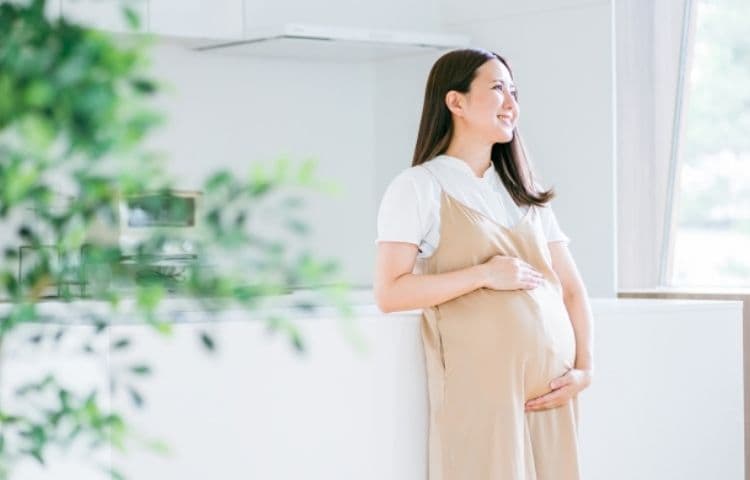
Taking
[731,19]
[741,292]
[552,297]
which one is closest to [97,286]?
[552,297]

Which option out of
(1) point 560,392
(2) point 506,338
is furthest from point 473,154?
(1) point 560,392

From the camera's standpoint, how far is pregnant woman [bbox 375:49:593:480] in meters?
2.60

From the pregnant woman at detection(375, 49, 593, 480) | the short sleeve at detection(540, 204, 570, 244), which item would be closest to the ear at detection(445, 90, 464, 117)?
the pregnant woman at detection(375, 49, 593, 480)

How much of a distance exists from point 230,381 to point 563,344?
630mm

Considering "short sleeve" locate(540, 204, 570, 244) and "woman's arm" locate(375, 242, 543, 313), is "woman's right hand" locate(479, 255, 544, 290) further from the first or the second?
"short sleeve" locate(540, 204, 570, 244)

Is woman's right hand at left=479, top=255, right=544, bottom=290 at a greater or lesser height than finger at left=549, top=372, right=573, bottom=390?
greater

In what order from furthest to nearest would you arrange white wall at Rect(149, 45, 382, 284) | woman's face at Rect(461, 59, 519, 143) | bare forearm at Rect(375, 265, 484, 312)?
white wall at Rect(149, 45, 382, 284), woman's face at Rect(461, 59, 519, 143), bare forearm at Rect(375, 265, 484, 312)

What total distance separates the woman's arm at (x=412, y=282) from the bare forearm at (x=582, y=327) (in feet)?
0.88

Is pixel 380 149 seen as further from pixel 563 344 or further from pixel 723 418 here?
pixel 563 344

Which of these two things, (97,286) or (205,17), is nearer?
(97,286)

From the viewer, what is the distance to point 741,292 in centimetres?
454

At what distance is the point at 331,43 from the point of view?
520 cm

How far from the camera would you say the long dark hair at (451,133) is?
8.89ft

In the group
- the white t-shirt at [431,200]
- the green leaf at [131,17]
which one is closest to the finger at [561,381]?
the white t-shirt at [431,200]
